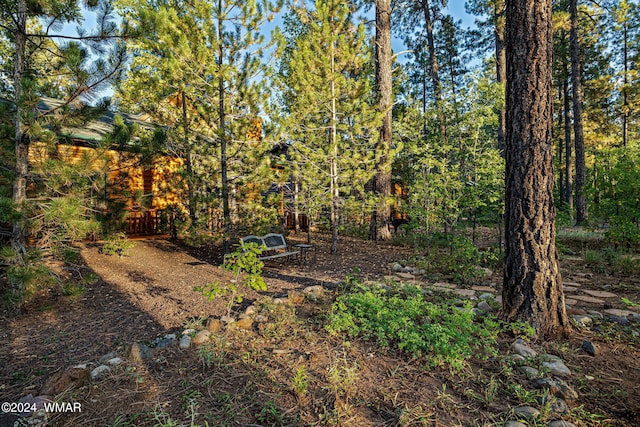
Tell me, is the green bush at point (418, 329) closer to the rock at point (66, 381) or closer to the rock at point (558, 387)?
the rock at point (558, 387)

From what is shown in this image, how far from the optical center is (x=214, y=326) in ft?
10.8

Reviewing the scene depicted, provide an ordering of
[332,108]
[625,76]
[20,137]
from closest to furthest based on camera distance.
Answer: [20,137], [332,108], [625,76]

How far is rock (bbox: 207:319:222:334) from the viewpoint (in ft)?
10.6

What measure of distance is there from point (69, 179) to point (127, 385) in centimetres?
269

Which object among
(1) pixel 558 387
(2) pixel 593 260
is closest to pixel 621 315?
(1) pixel 558 387

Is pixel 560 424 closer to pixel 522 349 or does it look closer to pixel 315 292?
pixel 522 349

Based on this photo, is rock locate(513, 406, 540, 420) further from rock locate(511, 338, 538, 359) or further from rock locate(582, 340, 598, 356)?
rock locate(582, 340, 598, 356)

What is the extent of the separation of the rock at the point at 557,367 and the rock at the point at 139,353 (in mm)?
3325

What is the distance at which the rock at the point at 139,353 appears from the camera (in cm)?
268

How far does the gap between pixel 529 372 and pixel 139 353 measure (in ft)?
10.6

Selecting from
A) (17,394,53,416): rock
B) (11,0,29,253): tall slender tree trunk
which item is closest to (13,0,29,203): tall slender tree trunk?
(11,0,29,253): tall slender tree trunk

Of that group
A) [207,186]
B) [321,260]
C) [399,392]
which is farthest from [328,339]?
[207,186]

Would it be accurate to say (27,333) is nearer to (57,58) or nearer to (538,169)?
(57,58)

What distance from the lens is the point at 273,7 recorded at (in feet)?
21.8
